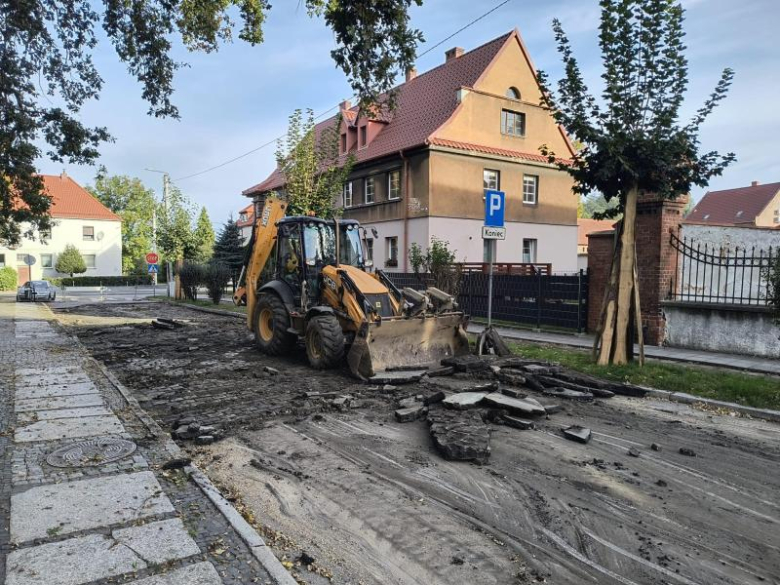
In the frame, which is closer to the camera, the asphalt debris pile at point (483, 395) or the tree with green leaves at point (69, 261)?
the asphalt debris pile at point (483, 395)

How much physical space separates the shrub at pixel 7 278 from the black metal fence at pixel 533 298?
153 ft

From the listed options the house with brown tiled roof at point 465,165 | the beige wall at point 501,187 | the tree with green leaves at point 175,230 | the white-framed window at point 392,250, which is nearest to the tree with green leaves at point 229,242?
the tree with green leaves at point 175,230

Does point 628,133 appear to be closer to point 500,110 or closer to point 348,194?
point 500,110

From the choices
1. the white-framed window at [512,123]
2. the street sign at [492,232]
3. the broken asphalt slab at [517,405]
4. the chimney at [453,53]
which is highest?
the chimney at [453,53]

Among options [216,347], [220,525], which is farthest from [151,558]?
[216,347]

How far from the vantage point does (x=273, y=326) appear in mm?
10914

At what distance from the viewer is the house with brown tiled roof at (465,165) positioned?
84.8 ft

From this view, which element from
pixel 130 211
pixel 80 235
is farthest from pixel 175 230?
pixel 130 211

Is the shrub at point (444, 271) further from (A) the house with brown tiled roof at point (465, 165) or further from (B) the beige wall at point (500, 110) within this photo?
(B) the beige wall at point (500, 110)

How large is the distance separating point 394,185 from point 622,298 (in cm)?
1921

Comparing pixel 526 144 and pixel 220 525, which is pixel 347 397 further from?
pixel 526 144

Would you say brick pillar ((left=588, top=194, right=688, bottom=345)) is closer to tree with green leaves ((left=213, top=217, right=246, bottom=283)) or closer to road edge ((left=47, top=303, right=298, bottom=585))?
road edge ((left=47, top=303, right=298, bottom=585))

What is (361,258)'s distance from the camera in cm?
1082

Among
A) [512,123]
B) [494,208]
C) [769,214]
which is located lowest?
[494,208]
